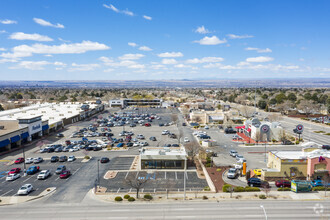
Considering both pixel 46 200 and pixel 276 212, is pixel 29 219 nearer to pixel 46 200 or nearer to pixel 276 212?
pixel 46 200

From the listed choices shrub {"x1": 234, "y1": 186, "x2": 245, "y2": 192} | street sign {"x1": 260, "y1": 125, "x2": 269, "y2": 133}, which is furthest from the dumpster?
street sign {"x1": 260, "y1": 125, "x2": 269, "y2": 133}

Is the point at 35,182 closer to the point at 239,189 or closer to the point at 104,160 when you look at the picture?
the point at 104,160

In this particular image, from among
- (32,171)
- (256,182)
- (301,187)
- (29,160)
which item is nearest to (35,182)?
(32,171)

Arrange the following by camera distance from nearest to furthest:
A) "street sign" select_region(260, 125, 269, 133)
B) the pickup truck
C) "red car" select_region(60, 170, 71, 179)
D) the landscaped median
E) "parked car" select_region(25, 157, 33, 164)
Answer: the landscaped median → "red car" select_region(60, 170, 71, 179) → the pickup truck → "parked car" select_region(25, 157, 33, 164) → "street sign" select_region(260, 125, 269, 133)

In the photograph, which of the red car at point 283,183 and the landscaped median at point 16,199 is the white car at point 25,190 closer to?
the landscaped median at point 16,199

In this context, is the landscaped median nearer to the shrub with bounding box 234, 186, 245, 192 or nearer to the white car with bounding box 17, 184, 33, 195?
the white car with bounding box 17, 184, 33, 195

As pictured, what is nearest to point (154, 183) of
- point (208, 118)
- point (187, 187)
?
point (187, 187)
